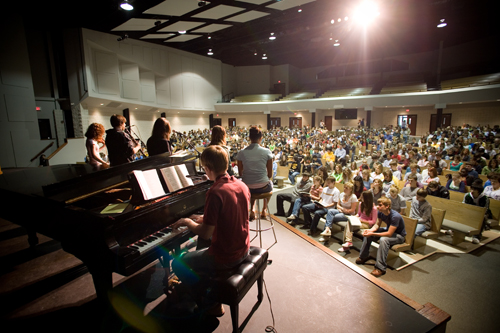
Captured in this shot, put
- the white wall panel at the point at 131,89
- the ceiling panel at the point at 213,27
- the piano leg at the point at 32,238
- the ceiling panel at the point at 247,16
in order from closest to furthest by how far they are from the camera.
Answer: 1. the piano leg at the point at 32,238
2. the ceiling panel at the point at 247,16
3. the ceiling panel at the point at 213,27
4. the white wall panel at the point at 131,89

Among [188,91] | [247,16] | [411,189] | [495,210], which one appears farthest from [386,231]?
[188,91]

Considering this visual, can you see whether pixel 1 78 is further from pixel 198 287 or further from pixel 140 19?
pixel 198 287

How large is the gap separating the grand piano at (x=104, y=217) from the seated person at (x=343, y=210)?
274 centimetres

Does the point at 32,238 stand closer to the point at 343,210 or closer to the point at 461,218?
the point at 343,210

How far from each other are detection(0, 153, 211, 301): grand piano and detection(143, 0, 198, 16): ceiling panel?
9.54 m

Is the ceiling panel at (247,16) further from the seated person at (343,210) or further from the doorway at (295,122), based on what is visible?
the doorway at (295,122)

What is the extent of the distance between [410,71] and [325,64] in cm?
751

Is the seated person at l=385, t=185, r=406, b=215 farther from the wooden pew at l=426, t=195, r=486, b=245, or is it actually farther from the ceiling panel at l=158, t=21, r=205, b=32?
the ceiling panel at l=158, t=21, r=205, b=32

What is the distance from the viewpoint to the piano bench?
1729mm

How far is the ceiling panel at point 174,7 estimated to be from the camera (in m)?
9.72

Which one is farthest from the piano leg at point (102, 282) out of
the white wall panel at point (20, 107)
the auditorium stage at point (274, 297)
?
the white wall panel at point (20, 107)

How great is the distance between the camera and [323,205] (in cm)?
478

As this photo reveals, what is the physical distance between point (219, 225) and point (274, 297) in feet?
3.71

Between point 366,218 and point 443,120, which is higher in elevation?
point 443,120
